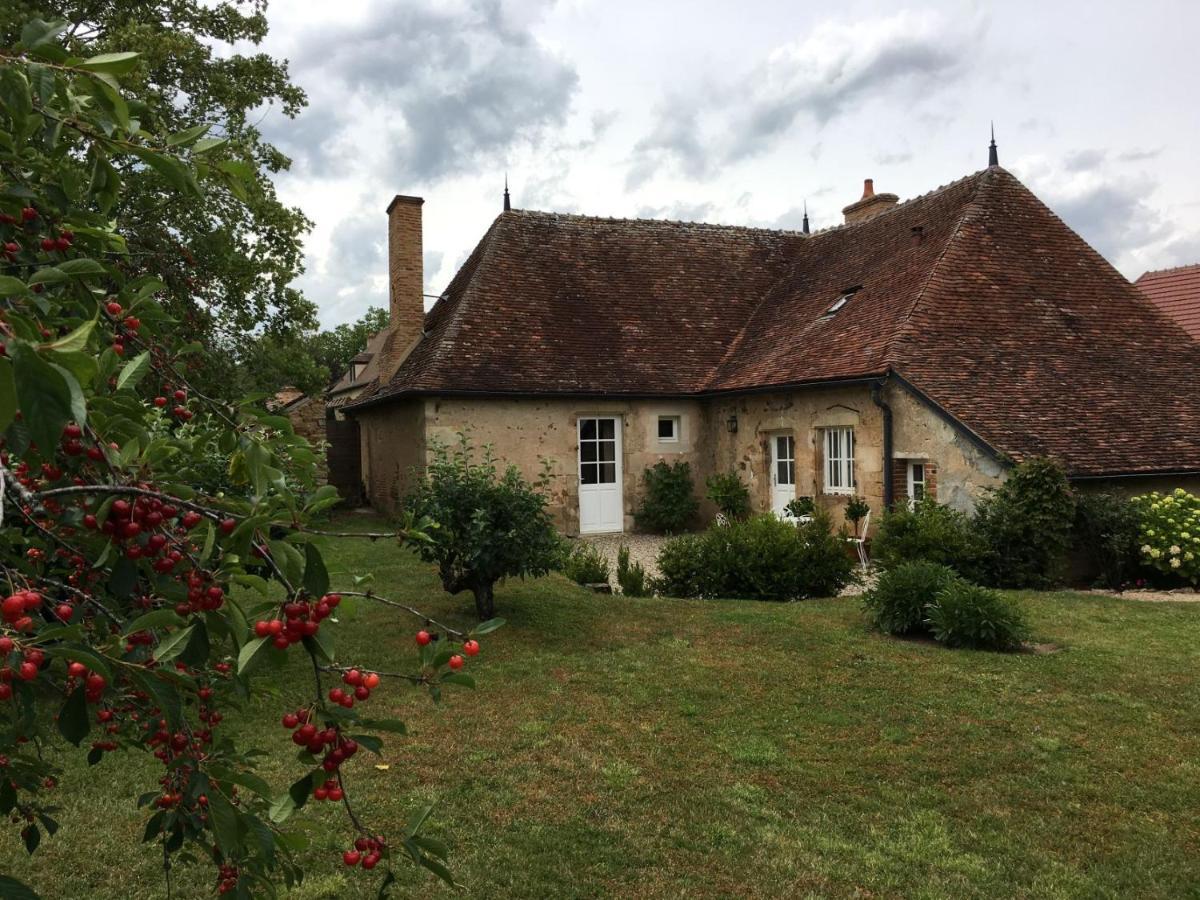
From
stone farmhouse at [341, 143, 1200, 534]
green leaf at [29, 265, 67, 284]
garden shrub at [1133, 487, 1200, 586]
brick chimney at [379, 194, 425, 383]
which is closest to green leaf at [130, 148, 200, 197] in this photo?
green leaf at [29, 265, 67, 284]

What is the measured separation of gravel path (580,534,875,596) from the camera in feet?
35.0

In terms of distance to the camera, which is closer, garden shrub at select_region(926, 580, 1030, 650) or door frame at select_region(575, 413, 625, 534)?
Answer: garden shrub at select_region(926, 580, 1030, 650)

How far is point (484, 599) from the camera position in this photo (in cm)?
805

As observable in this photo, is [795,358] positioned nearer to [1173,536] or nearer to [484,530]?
[1173,536]

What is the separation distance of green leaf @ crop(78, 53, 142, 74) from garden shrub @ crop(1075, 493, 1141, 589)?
1107 cm

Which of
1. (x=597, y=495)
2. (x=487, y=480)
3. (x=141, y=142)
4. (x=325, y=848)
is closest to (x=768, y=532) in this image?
(x=487, y=480)

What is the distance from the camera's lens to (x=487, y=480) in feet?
26.4

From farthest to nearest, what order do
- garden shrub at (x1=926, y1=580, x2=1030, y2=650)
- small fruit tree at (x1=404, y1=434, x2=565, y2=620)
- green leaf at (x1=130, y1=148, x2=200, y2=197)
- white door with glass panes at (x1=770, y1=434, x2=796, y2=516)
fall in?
white door with glass panes at (x1=770, y1=434, x2=796, y2=516)
small fruit tree at (x1=404, y1=434, x2=565, y2=620)
garden shrub at (x1=926, y1=580, x2=1030, y2=650)
green leaf at (x1=130, y1=148, x2=200, y2=197)

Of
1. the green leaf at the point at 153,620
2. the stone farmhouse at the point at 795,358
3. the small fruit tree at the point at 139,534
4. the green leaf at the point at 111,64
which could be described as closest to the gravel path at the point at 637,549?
the stone farmhouse at the point at 795,358

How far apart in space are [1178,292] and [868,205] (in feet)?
24.6

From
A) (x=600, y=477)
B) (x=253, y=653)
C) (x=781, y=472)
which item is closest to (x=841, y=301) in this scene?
(x=781, y=472)

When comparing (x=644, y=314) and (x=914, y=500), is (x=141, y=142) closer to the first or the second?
(x=914, y=500)

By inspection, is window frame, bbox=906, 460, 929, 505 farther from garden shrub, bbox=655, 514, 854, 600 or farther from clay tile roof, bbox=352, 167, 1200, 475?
garden shrub, bbox=655, 514, 854, 600

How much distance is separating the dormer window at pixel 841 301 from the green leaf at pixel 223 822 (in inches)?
569
